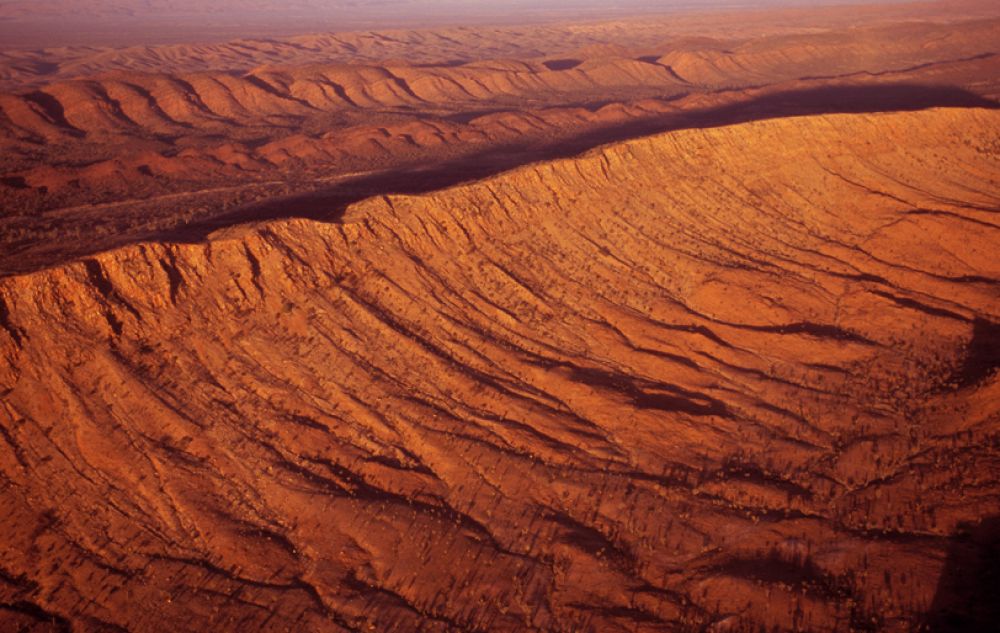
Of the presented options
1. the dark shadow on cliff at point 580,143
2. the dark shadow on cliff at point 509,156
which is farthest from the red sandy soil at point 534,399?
the dark shadow on cliff at point 580,143

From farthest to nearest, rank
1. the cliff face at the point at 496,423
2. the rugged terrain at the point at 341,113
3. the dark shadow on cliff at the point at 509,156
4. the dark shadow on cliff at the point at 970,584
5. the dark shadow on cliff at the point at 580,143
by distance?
the rugged terrain at the point at 341,113, the dark shadow on cliff at the point at 580,143, the dark shadow on cliff at the point at 509,156, the cliff face at the point at 496,423, the dark shadow on cliff at the point at 970,584

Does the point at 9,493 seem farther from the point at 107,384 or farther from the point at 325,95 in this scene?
the point at 325,95

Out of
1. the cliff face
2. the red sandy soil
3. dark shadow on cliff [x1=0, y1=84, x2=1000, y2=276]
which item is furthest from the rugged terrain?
the cliff face

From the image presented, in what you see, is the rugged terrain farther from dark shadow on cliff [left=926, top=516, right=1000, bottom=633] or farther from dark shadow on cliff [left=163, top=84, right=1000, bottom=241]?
dark shadow on cliff [left=926, top=516, right=1000, bottom=633]

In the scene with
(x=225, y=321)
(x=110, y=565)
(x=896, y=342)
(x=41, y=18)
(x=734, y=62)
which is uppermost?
(x=41, y=18)

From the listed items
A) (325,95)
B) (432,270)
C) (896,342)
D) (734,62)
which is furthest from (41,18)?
(896,342)

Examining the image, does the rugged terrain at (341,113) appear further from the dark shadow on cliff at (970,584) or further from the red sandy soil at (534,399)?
the dark shadow on cliff at (970,584)
